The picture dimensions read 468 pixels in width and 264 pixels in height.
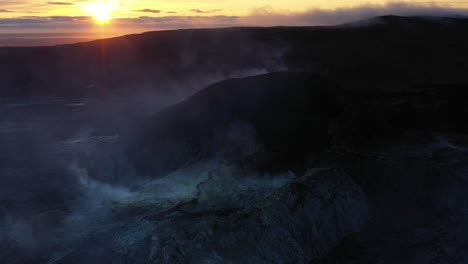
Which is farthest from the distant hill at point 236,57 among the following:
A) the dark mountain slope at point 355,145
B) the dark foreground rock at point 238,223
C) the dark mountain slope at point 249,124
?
the dark foreground rock at point 238,223

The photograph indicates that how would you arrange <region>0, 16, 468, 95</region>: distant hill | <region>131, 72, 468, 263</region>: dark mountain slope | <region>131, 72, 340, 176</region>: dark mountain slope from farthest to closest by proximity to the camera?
<region>0, 16, 468, 95</region>: distant hill
<region>131, 72, 340, 176</region>: dark mountain slope
<region>131, 72, 468, 263</region>: dark mountain slope

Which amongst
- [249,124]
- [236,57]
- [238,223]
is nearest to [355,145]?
[249,124]

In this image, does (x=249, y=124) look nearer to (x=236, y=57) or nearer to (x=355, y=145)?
(x=355, y=145)

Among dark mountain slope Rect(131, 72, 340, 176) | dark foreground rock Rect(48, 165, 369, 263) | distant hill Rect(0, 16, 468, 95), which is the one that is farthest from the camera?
distant hill Rect(0, 16, 468, 95)

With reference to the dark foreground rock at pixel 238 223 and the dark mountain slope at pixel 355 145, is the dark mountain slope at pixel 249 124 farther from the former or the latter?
the dark foreground rock at pixel 238 223

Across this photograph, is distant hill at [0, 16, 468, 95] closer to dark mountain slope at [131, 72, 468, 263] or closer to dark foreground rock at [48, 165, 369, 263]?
dark mountain slope at [131, 72, 468, 263]

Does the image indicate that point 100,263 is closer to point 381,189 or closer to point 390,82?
point 381,189

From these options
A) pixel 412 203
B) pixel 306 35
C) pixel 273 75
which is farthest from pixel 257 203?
pixel 306 35

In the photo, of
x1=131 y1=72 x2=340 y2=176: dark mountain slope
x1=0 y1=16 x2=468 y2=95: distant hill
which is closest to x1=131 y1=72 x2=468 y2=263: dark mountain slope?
x1=131 y1=72 x2=340 y2=176: dark mountain slope
